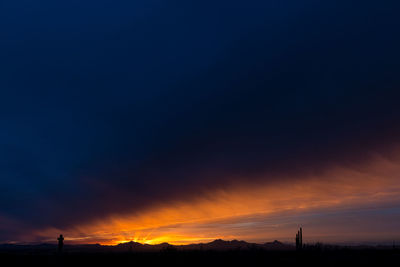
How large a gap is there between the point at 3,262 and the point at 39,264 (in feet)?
12.1

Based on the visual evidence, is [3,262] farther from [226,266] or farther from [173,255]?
[226,266]

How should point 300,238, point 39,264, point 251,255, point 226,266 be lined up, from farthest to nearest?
point 300,238
point 251,255
point 39,264
point 226,266

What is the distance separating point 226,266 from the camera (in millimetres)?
25828

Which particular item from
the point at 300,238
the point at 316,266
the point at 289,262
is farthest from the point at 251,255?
the point at 300,238

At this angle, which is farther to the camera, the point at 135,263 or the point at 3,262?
the point at 3,262

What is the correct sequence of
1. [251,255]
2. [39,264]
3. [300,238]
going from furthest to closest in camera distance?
[300,238], [251,255], [39,264]

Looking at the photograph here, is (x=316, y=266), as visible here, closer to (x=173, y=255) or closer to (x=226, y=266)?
(x=226, y=266)

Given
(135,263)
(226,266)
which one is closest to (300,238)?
(226,266)

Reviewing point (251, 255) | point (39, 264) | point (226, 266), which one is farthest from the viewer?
point (251, 255)

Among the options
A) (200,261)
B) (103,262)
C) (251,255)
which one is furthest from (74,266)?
(251,255)

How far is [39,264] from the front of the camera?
27828mm

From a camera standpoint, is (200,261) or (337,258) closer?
(200,261)

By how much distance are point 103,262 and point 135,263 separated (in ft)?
10.8

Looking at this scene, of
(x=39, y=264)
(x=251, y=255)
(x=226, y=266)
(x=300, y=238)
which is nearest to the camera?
(x=226, y=266)
